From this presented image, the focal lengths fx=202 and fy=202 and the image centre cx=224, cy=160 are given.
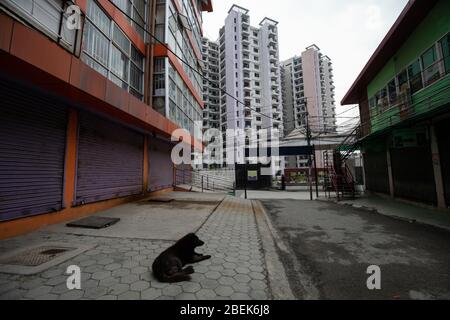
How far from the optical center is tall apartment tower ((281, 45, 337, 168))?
213 ft

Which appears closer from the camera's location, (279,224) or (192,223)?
(192,223)

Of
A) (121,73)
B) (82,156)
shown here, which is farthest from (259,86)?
(82,156)

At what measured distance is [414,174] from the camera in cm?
970

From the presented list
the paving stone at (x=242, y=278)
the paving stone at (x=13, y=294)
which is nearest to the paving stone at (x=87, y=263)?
the paving stone at (x=13, y=294)

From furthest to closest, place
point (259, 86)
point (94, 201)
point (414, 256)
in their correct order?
point (259, 86) < point (94, 201) < point (414, 256)

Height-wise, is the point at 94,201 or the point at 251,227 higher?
the point at 94,201

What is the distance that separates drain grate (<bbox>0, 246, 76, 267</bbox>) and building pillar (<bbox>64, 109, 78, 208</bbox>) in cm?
264

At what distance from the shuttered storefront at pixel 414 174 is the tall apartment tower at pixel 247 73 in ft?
133

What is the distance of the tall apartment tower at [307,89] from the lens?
213 feet

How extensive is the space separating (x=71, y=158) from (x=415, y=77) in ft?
47.4

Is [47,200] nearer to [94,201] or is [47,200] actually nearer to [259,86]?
[94,201]

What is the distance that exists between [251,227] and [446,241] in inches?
182

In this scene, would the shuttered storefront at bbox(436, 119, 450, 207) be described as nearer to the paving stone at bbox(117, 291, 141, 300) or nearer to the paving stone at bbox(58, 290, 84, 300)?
the paving stone at bbox(117, 291, 141, 300)

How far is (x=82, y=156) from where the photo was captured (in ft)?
22.1
